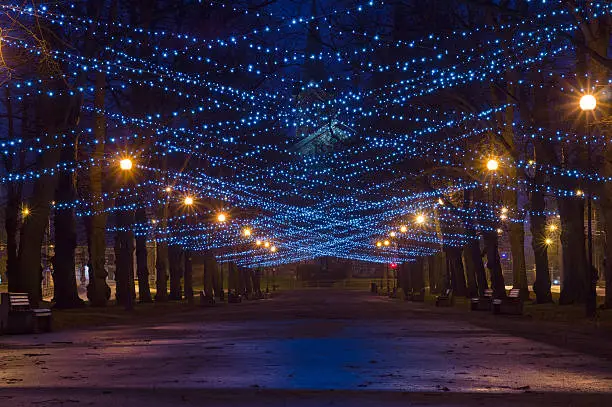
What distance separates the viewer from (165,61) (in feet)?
129

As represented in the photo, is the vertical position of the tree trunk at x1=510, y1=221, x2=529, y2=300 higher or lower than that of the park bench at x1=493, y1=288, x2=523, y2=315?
higher

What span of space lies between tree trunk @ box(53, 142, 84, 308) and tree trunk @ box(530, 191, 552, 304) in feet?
73.2

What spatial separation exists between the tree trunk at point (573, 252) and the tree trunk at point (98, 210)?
20.9m

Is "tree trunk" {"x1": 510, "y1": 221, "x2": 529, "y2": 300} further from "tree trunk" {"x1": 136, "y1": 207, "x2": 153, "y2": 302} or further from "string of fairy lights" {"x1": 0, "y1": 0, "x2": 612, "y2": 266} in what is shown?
"tree trunk" {"x1": 136, "y1": 207, "x2": 153, "y2": 302}

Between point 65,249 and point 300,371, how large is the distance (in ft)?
103

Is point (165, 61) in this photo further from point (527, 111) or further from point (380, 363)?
point (380, 363)

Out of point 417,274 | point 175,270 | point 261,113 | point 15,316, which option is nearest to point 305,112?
point 261,113

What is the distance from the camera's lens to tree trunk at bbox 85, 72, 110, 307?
35.8 m

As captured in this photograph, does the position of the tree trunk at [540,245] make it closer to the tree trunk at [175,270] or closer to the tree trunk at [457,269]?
the tree trunk at [457,269]

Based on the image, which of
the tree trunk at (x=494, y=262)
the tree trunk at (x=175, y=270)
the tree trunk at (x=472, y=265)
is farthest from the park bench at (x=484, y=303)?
the tree trunk at (x=175, y=270)

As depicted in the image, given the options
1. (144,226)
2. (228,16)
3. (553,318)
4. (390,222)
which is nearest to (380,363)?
(553,318)

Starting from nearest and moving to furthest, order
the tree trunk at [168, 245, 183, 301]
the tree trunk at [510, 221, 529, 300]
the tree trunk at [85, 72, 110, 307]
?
the tree trunk at [85, 72, 110, 307]
the tree trunk at [510, 221, 529, 300]
the tree trunk at [168, 245, 183, 301]

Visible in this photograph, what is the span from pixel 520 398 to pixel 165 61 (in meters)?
32.3

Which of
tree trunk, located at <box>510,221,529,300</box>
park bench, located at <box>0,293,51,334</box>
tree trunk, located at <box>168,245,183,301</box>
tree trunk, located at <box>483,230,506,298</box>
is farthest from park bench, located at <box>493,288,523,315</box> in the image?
tree trunk, located at <box>168,245,183,301</box>
